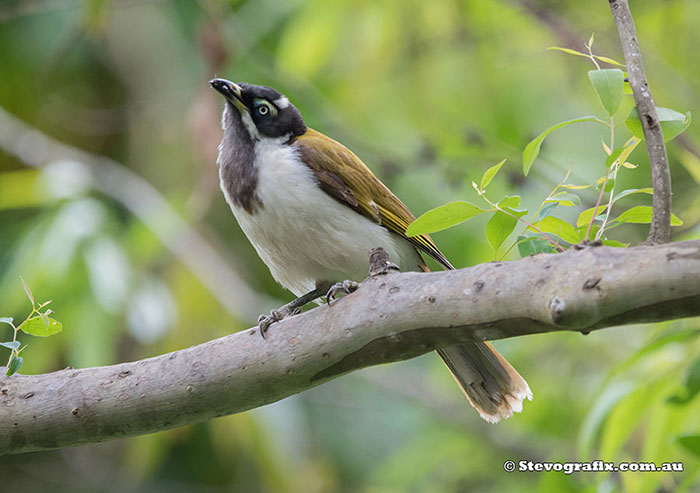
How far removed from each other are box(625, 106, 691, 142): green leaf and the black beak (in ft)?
6.51

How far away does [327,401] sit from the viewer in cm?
696

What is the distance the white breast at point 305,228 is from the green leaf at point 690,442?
141 cm

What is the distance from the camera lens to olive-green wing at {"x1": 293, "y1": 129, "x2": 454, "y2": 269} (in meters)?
3.47

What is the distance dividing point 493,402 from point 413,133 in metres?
4.17

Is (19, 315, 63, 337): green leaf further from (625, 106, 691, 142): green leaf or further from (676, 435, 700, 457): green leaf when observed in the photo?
(676, 435, 700, 457): green leaf

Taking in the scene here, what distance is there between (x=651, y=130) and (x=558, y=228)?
0.35 meters

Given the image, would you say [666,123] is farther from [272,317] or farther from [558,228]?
[272,317]

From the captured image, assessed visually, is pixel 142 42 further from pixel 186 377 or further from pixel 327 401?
pixel 186 377

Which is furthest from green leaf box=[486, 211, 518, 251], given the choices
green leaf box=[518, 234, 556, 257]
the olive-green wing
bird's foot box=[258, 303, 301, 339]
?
the olive-green wing

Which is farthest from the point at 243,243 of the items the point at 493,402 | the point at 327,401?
the point at 493,402

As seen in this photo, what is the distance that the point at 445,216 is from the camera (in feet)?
7.09

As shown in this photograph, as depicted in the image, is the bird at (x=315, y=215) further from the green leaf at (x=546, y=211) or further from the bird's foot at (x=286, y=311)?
the green leaf at (x=546, y=211)

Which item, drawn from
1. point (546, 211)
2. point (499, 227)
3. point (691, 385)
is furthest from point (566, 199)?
point (691, 385)

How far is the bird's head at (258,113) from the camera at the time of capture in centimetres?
370
